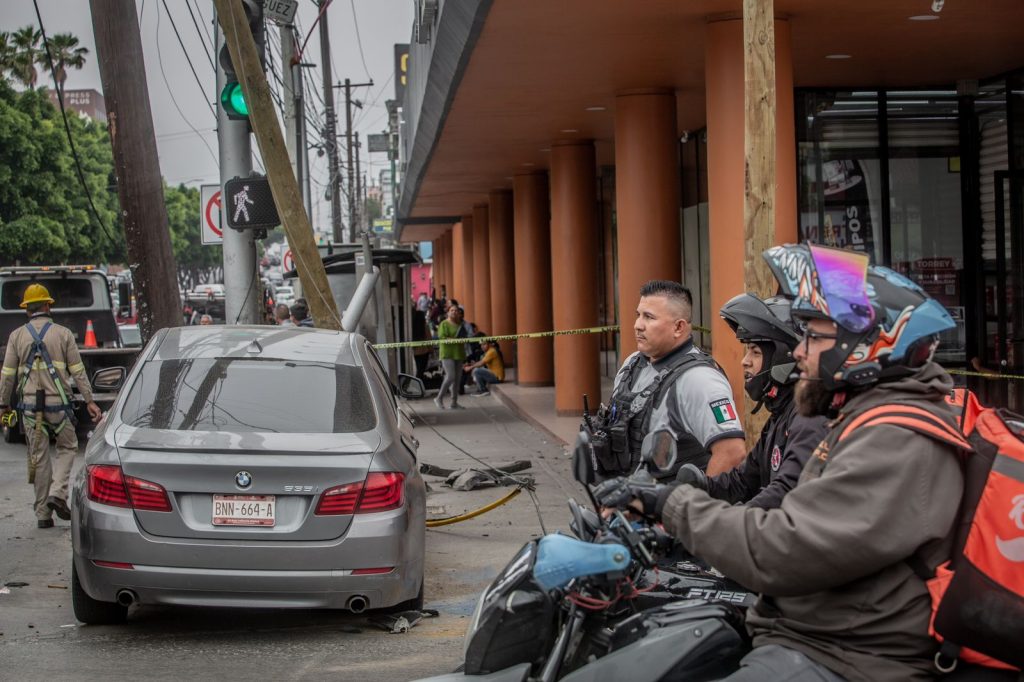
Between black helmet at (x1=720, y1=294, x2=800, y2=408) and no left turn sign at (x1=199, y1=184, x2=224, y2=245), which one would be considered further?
no left turn sign at (x1=199, y1=184, x2=224, y2=245)

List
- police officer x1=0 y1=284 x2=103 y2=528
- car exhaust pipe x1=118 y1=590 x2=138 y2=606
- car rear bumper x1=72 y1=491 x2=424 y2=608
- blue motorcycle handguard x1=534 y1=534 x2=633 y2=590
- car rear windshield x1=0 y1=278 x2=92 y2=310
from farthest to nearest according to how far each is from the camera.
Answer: car rear windshield x1=0 y1=278 x2=92 y2=310 < police officer x1=0 y1=284 x2=103 y2=528 < car exhaust pipe x1=118 y1=590 x2=138 y2=606 < car rear bumper x1=72 y1=491 x2=424 y2=608 < blue motorcycle handguard x1=534 y1=534 x2=633 y2=590

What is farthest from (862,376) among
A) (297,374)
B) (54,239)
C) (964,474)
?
(54,239)

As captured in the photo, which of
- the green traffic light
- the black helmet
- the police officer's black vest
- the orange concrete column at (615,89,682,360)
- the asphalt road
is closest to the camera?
the black helmet

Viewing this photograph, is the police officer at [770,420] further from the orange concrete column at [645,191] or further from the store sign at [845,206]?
the store sign at [845,206]

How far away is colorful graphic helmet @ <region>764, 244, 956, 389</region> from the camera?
2.87m

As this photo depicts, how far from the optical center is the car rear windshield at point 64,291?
795 inches

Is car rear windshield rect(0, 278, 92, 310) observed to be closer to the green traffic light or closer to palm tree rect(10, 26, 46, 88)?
the green traffic light

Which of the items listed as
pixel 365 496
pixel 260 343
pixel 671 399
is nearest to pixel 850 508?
pixel 671 399

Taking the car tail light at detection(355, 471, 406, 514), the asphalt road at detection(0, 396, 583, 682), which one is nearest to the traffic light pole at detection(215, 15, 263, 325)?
the asphalt road at detection(0, 396, 583, 682)

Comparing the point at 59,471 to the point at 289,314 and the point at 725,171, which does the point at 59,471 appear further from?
the point at 289,314

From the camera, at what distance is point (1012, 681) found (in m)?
2.66

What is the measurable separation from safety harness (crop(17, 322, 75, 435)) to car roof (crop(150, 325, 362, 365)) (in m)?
3.19

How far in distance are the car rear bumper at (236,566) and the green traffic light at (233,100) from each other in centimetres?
570

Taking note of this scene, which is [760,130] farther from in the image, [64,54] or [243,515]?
[64,54]
